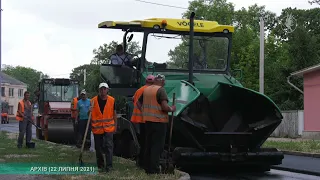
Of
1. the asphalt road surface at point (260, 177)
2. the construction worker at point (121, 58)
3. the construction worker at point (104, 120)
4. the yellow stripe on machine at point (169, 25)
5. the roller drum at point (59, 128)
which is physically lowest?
the roller drum at point (59, 128)

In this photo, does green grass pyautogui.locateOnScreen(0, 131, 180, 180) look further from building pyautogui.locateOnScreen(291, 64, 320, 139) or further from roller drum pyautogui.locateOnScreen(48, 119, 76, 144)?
building pyautogui.locateOnScreen(291, 64, 320, 139)

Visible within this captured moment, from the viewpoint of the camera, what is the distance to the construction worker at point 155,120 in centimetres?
911

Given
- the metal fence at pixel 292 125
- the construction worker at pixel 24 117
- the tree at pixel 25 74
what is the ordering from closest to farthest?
the construction worker at pixel 24 117 → the metal fence at pixel 292 125 → the tree at pixel 25 74

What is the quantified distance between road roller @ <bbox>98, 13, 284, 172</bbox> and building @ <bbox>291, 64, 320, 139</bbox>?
14924mm

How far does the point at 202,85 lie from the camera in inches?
428

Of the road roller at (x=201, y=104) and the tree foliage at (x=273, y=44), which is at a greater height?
the tree foliage at (x=273, y=44)

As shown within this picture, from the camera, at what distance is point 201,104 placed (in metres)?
10.3

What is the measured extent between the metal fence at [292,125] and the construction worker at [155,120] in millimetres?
19546

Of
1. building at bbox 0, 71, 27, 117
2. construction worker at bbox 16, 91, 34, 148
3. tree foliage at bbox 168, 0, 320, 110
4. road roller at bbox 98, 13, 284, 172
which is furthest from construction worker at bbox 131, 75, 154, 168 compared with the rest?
building at bbox 0, 71, 27, 117

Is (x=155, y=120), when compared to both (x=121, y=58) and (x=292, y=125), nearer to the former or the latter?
(x=121, y=58)

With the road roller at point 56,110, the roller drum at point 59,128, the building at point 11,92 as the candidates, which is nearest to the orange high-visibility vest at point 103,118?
the road roller at point 56,110

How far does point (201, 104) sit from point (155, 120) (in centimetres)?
145

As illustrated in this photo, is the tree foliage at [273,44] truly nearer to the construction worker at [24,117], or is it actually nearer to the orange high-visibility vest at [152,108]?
the construction worker at [24,117]

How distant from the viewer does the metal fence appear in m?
27.5
